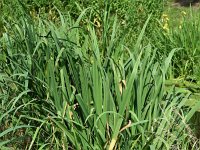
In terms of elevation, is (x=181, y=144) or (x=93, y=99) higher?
(x=93, y=99)

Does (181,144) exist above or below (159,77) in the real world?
below

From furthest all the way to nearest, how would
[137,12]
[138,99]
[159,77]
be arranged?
[137,12]
[159,77]
[138,99]

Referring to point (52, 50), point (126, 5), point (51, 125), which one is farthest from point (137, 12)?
point (51, 125)

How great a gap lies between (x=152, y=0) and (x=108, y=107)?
3.78 m

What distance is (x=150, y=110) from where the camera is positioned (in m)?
3.25

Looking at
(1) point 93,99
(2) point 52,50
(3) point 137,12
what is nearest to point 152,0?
(3) point 137,12

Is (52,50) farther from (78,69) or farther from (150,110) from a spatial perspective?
(150,110)

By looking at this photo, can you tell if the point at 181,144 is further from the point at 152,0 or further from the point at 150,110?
the point at 152,0

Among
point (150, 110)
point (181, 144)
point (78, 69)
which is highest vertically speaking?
point (78, 69)

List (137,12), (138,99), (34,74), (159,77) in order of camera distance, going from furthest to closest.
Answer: (137,12) < (34,74) < (159,77) < (138,99)

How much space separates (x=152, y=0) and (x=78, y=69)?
356 cm

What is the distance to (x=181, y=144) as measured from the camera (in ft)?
11.3

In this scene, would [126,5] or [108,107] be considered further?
[126,5]

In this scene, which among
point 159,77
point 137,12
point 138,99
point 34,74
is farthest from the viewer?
point 137,12
